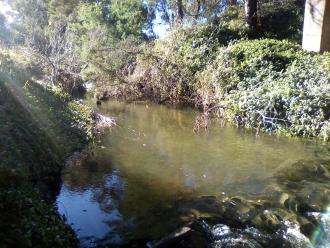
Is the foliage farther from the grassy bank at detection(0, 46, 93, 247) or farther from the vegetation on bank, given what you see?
the grassy bank at detection(0, 46, 93, 247)

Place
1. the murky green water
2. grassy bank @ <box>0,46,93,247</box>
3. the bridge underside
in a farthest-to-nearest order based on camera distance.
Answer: the bridge underside < the murky green water < grassy bank @ <box>0,46,93,247</box>

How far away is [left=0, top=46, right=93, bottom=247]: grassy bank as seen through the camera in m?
4.97

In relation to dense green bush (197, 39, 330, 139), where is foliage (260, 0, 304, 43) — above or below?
above

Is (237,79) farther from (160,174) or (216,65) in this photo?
(160,174)

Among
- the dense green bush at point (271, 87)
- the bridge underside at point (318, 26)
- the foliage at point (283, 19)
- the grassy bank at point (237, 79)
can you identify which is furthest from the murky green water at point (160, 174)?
the foliage at point (283, 19)

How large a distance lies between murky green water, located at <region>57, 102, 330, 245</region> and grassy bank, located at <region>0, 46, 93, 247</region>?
1.57 ft

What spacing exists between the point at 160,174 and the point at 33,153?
8.48 feet

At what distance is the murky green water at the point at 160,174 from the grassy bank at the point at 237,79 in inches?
33.0

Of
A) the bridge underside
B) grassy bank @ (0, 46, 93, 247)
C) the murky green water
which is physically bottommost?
the murky green water

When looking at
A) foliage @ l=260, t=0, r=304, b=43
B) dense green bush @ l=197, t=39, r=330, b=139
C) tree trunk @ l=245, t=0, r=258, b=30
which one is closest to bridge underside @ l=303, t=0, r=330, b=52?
dense green bush @ l=197, t=39, r=330, b=139

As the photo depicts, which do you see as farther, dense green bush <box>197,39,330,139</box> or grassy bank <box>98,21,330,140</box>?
grassy bank <box>98,21,330,140</box>

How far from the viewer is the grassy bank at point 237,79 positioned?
12336mm

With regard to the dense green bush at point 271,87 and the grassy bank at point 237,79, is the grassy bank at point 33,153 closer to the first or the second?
the grassy bank at point 237,79

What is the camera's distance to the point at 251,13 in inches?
739
